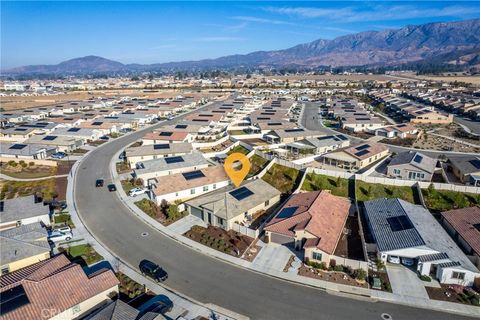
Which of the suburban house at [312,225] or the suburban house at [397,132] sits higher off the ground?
the suburban house at [397,132]

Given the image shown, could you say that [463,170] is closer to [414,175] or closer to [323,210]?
[414,175]

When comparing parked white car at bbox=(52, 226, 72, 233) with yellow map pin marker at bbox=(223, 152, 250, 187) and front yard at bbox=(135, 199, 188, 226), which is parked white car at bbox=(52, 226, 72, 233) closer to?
front yard at bbox=(135, 199, 188, 226)

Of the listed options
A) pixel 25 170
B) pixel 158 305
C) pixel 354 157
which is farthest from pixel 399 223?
pixel 25 170

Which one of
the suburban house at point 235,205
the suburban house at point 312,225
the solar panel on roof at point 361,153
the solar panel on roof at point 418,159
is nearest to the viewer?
the suburban house at point 312,225

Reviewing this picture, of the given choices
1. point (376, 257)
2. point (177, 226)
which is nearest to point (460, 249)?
point (376, 257)

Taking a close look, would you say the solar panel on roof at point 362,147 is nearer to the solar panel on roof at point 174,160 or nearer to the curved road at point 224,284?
the solar panel on roof at point 174,160

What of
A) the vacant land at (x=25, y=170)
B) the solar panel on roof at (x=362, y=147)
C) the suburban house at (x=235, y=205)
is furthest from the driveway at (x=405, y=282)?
the vacant land at (x=25, y=170)

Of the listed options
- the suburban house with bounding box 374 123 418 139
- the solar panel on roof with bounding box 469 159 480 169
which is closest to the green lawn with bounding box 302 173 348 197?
the solar panel on roof with bounding box 469 159 480 169
